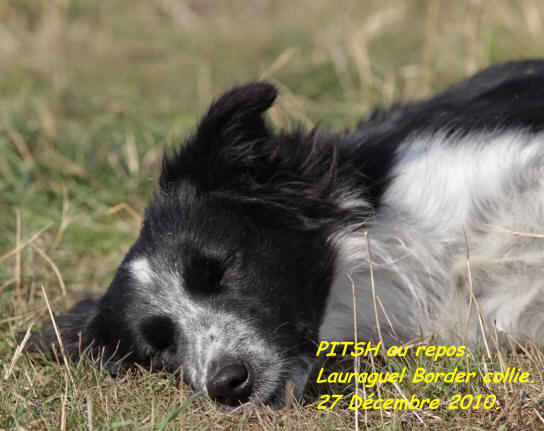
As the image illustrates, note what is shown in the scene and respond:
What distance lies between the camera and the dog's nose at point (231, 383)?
2.70 meters

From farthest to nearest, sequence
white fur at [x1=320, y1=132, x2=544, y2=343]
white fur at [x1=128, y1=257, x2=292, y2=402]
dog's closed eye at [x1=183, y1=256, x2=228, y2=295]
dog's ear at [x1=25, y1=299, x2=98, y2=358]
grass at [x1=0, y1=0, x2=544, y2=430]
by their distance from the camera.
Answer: dog's ear at [x1=25, y1=299, x2=98, y2=358] < white fur at [x1=320, y1=132, x2=544, y2=343] < dog's closed eye at [x1=183, y1=256, x2=228, y2=295] < white fur at [x1=128, y1=257, x2=292, y2=402] < grass at [x1=0, y1=0, x2=544, y2=430]

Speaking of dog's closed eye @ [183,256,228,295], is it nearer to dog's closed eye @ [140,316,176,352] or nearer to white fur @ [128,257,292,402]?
white fur @ [128,257,292,402]

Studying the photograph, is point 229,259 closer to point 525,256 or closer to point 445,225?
point 445,225

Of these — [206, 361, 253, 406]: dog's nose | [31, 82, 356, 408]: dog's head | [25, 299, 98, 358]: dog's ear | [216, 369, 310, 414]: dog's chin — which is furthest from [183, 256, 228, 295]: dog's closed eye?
[25, 299, 98, 358]: dog's ear

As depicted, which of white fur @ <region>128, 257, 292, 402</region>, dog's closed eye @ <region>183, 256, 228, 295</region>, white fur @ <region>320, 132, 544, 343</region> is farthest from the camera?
white fur @ <region>320, 132, 544, 343</region>

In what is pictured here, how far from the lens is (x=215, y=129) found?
319 centimetres

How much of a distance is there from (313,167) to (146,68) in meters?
5.52

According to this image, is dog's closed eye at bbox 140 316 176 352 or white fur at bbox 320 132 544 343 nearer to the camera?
dog's closed eye at bbox 140 316 176 352

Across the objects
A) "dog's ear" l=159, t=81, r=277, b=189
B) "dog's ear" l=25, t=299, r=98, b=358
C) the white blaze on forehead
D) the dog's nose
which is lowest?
"dog's ear" l=25, t=299, r=98, b=358

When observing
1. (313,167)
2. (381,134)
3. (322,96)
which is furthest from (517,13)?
(313,167)

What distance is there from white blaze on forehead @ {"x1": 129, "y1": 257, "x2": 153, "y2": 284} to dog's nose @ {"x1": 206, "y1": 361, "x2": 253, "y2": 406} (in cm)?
57

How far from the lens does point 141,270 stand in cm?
315

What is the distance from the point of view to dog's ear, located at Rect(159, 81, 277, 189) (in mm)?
3113

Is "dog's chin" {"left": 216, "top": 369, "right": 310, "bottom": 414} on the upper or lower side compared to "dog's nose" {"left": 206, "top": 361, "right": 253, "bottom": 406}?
lower
